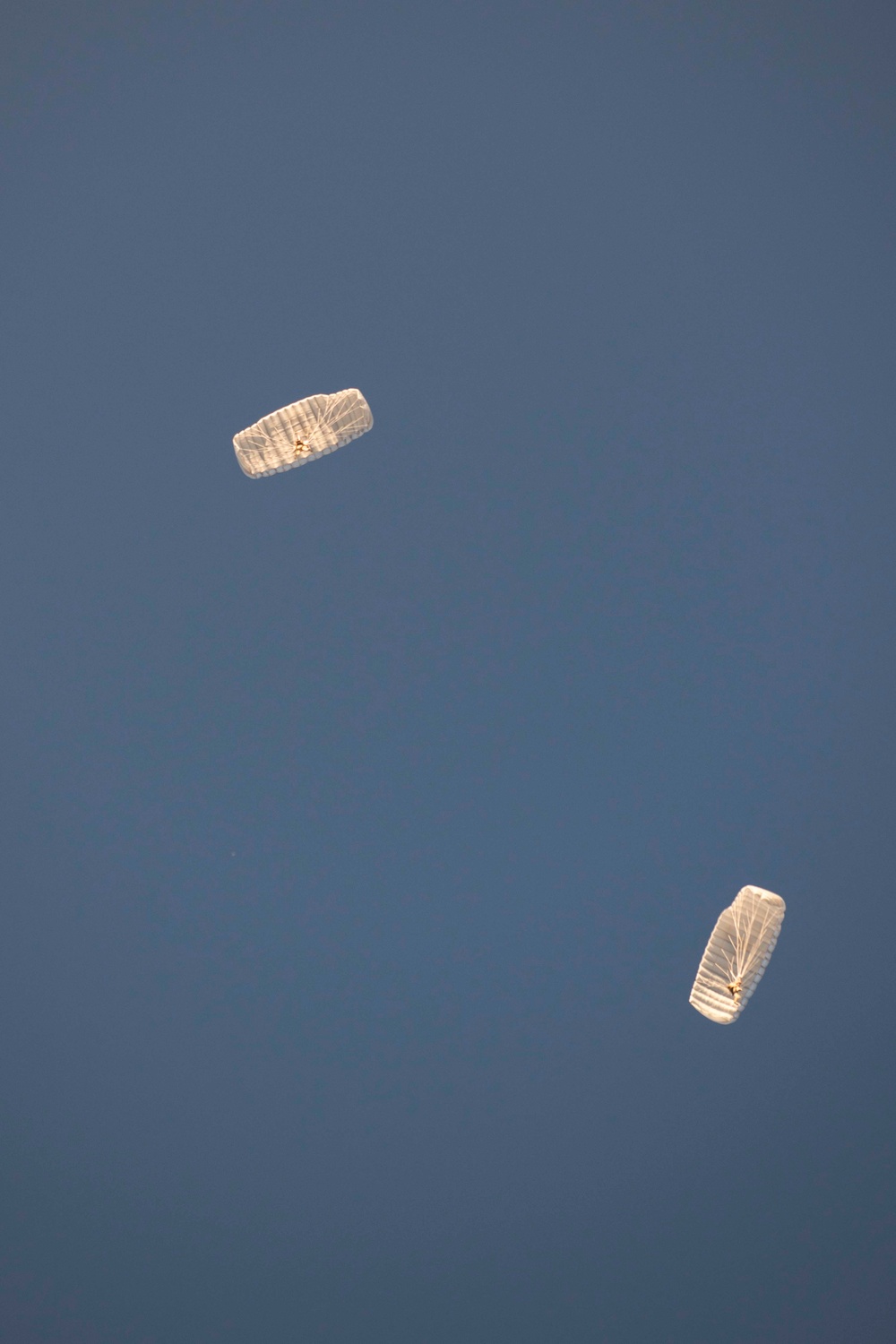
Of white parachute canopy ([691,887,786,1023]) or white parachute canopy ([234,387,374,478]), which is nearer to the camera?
white parachute canopy ([234,387,374,478])

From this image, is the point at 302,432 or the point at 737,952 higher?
the point at 302,432

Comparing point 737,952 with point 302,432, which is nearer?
point 302,432

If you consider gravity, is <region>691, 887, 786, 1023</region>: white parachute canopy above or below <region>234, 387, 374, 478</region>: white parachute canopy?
below

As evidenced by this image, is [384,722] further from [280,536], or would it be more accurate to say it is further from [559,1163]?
[559,1163]

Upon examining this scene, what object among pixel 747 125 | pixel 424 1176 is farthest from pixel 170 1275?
pixel 747 125
